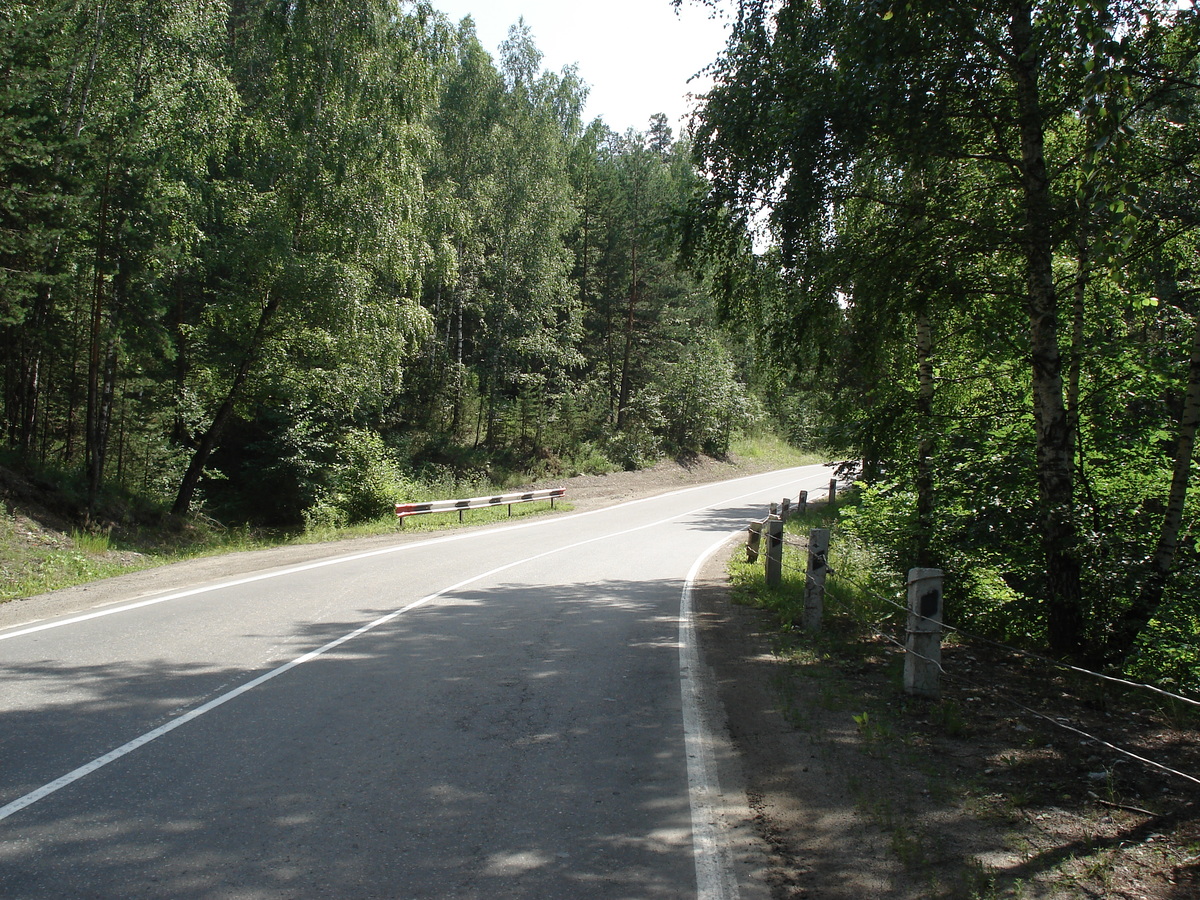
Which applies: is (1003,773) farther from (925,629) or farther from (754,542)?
(754,542)

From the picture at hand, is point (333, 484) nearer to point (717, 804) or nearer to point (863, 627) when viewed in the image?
point (863, 627)

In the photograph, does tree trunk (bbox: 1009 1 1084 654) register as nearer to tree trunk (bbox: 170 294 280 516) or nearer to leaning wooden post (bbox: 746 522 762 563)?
leaning wooden post (bbox: 746 522 762 563)

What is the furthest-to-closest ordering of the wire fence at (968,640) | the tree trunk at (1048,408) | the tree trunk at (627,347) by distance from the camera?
1. the tree trunk at (627,347)
2. the tree trunk at (1048,408)
3. the wire fence at (968,640)

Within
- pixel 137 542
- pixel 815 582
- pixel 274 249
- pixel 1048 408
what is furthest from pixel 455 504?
pixel 1048 408

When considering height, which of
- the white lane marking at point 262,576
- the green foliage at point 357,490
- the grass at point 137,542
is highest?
the green foliage at point 357,490

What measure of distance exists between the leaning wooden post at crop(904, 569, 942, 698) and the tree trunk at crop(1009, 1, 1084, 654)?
65.1 inches

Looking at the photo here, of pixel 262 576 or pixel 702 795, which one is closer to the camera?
pixel 702 795

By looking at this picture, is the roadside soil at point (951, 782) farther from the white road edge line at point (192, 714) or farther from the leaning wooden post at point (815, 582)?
the white road edge line at point (192, 714)

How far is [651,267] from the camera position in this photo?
Answer: 39250mm

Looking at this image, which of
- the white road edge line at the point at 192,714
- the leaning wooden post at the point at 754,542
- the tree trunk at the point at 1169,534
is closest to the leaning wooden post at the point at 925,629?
the tree trunk at the point at 1169,534

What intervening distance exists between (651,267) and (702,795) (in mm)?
36418

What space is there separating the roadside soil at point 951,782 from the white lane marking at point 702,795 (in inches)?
5.7

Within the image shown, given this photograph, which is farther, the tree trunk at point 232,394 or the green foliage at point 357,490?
the green foliage at point 357,490

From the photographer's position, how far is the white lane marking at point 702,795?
3716 millimetres
